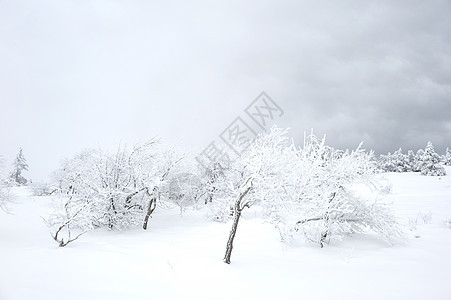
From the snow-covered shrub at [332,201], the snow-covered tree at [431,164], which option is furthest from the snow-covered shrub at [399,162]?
the snow-covered shrub at [332,201]

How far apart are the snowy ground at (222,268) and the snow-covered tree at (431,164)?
3423 centimetres

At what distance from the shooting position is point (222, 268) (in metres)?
8.20

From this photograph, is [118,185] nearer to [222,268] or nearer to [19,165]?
[222,268]

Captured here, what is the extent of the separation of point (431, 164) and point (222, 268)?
152ft

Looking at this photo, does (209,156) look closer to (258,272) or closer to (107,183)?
(107,183)

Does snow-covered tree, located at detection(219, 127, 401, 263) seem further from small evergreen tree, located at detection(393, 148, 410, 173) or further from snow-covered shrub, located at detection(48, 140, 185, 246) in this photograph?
small evergreen tree, located at detection(393, 148, 410, 173)

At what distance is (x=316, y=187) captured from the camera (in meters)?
12.9

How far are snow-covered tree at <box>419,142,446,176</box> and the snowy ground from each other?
3423 centimetres

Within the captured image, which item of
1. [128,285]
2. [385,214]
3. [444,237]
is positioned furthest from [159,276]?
[444,237]

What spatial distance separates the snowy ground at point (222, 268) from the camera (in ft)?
20.6

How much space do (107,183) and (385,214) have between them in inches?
627

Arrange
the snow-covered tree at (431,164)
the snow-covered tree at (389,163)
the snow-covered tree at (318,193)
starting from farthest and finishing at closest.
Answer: the snow-covered tree at (389,163) < the snow-covered tree at (431,164) < the snow-covered tree at (318,193)

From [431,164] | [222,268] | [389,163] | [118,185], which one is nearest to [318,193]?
[222,268]

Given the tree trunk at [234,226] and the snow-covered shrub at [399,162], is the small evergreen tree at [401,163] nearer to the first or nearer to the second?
the snow-covered shrub at [399,162]
